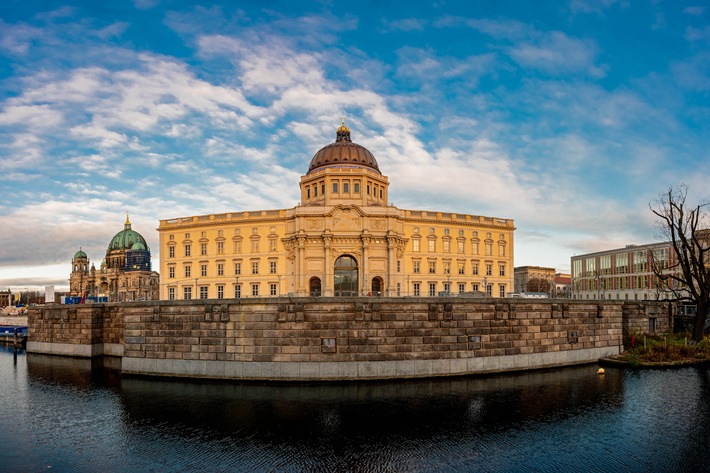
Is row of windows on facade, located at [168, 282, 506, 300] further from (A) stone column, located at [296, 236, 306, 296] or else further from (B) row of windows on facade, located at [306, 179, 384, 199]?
(B) row of windows on facade, located at [306, 179, 384, 199]

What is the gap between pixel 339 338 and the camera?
32219mm

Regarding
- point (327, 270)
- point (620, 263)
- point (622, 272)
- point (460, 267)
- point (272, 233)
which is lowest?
point (622, 272)

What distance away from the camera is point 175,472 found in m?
18.2

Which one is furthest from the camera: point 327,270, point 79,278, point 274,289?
point 79,278

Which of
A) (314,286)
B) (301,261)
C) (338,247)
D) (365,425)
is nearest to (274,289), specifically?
(314,286)

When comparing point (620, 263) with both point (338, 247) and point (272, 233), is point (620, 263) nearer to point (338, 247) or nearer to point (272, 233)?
point (338, 247)

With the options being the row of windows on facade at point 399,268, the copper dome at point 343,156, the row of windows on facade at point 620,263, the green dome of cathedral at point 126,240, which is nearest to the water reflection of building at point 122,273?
the green dome of cathedral at point 126,240

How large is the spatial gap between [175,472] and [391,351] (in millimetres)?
17099

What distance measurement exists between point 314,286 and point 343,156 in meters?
23.9

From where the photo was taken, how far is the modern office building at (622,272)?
3602 inches

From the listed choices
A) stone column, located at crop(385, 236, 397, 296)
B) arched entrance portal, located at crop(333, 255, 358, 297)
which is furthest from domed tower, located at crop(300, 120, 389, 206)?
arched entrance portal, located at crop(333, 255, 358, 297)

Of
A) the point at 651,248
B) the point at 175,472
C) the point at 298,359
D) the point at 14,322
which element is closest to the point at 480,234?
the point at 651,248

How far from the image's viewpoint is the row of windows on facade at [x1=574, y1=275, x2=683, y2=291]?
91.5 metres

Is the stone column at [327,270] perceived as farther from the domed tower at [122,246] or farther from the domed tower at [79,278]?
the domed tower at [79,278]
